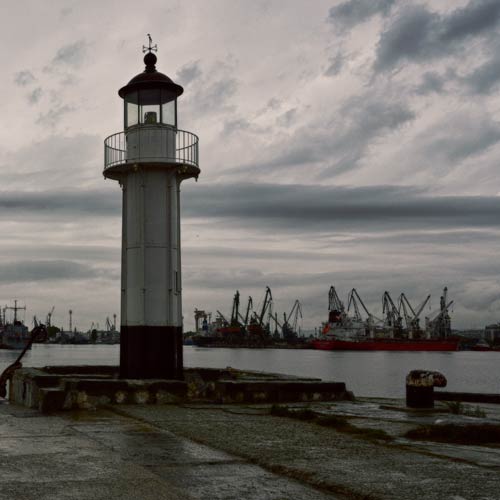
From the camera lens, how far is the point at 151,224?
13789 mm

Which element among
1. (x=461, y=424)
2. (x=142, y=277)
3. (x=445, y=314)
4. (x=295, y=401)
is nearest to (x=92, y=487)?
(x=461, y=424)

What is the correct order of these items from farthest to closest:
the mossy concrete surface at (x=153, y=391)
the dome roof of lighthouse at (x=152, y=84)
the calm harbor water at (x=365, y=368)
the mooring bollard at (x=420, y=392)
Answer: the calm harbor water at (x=365, y=368) < the dome roof of lighthouse at (x=152, y=84) < the mooring bollard at (x=420, y=392) < the mossy concrete surface at (x=153, y=391)

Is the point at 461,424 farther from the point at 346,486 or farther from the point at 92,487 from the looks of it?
the point at 92,487

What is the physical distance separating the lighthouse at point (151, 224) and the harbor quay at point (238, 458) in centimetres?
346

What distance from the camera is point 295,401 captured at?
12.6 metres

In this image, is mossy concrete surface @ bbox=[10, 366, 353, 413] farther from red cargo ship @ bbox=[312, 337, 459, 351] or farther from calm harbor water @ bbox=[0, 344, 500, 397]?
red cargo ship @ bbox=[312, 337, 459, 351]

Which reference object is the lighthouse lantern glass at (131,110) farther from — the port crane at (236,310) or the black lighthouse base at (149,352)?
the port crane at (236,310)

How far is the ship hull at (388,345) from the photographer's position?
15862 cm

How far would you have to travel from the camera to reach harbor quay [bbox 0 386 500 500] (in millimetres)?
5121

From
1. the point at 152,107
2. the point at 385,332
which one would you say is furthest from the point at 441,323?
the point at 152,107

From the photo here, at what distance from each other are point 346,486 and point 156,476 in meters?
1.47

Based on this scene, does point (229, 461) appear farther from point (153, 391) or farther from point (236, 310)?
point (236, 310)

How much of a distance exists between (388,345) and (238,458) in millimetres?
155414

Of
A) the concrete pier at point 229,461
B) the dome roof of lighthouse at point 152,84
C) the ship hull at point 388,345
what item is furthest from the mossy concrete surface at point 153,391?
the ship hull at point 388,345
